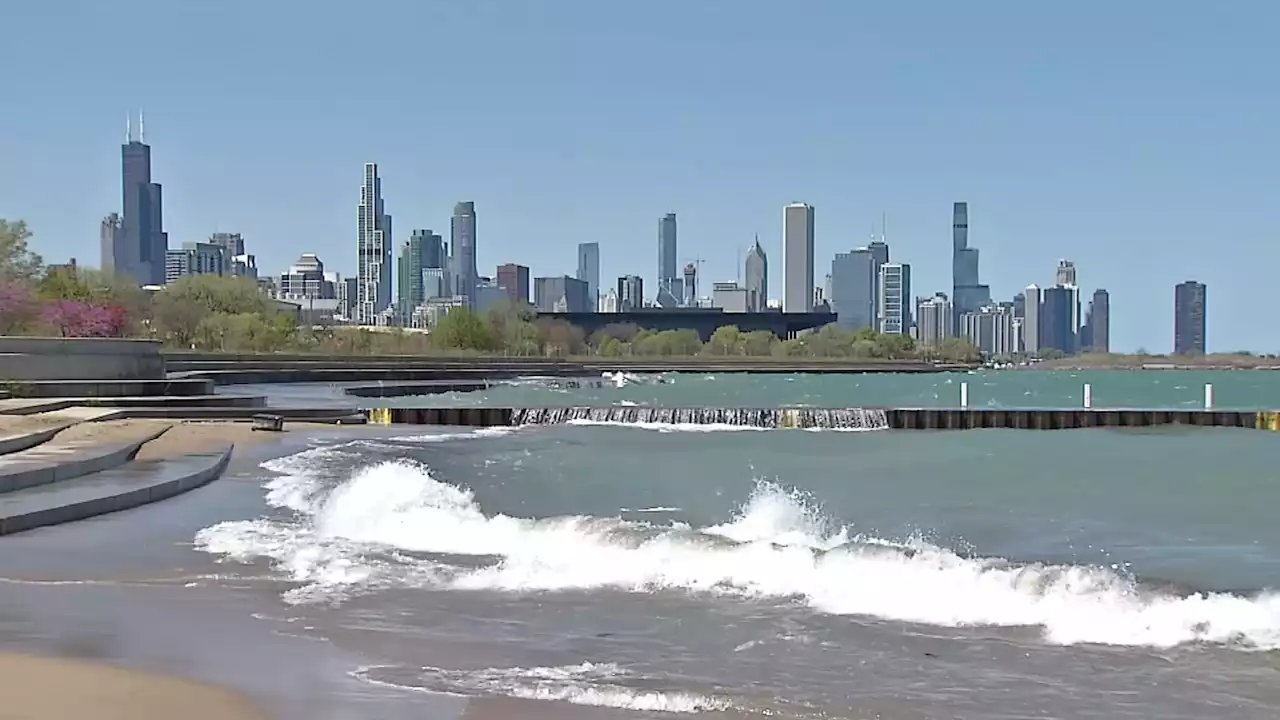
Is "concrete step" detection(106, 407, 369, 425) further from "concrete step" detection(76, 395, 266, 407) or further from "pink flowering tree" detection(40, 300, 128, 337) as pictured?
"pink flowering tree" detection(40, 300, 128, 337)

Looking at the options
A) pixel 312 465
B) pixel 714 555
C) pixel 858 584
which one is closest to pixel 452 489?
pixel 312 465

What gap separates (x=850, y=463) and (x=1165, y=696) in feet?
84.6

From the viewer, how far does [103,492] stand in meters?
18.0

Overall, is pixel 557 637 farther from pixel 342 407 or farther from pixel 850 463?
pixel 342 407

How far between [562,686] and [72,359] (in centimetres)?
3399

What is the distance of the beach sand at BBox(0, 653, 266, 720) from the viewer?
302 inches

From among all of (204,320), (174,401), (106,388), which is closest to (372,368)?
(204,320)

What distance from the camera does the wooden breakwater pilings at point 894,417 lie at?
5016 cm

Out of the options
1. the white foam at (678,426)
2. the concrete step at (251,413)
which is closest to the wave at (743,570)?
the concrete step at (251,413)

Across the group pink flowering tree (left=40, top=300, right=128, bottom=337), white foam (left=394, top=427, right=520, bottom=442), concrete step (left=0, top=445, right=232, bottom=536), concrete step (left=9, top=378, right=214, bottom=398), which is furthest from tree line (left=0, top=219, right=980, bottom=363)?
concrete step (left=0, top=445, right=232, bottom=536)

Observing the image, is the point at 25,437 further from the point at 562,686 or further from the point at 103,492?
the point at 562,686

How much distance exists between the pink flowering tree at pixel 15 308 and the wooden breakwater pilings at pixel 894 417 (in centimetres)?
1730

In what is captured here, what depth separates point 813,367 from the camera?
630ft

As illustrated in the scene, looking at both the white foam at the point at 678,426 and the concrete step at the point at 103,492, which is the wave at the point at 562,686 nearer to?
the concrete step at the point at 103,492
